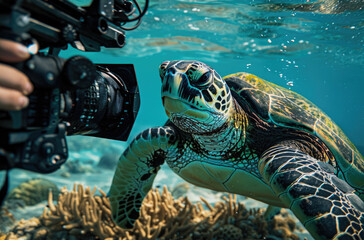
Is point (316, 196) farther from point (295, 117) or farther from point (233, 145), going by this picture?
point (295, 117)

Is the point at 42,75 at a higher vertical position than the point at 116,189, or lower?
higher

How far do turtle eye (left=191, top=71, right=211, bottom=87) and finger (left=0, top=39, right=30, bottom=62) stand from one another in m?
1.04

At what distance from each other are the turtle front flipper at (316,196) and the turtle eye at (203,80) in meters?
0.73

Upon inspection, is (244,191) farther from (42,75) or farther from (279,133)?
(42,75)

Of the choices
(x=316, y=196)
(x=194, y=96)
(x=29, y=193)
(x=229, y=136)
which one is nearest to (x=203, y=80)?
(x=194, y=96)

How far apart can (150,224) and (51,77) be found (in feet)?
6.18

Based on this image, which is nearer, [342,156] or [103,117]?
[103,117]

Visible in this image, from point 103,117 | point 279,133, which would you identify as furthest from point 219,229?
point 103,117

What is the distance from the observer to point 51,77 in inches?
35.8

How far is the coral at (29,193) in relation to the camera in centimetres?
410

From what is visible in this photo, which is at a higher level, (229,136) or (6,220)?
(229,136)

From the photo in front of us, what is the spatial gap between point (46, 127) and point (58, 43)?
1.36 ft

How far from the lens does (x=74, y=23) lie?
1060mm

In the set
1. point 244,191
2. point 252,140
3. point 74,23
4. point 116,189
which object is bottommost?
point 116,189
